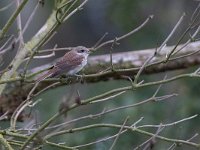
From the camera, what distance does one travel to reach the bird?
5148 mm

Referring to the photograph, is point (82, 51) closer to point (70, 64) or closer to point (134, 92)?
point (70, 64)

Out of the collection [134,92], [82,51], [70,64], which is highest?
[82,51]

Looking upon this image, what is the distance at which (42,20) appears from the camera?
1437 cm

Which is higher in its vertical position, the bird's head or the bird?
the bird's head

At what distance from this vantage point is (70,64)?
17.4 feet

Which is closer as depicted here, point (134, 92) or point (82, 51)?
point (82, 51)

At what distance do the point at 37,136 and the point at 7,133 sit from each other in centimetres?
87

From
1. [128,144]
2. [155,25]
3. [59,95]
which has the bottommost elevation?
[128,144]

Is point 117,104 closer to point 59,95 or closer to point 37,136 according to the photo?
point 59,95

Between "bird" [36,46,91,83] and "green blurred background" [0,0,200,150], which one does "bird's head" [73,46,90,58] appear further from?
"green blurred background" [0,0,200,150]

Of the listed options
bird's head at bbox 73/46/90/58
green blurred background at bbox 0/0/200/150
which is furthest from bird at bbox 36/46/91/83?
green blurred background at bbox 0/0/200/150

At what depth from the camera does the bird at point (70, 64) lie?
5148mm

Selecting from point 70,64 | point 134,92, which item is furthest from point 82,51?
point 134,92

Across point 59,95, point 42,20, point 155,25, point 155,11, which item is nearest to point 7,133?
point 59,95
